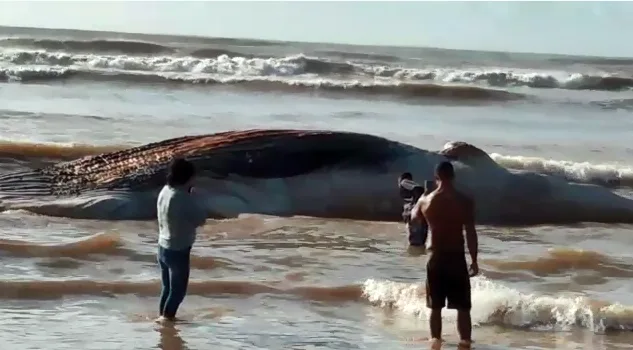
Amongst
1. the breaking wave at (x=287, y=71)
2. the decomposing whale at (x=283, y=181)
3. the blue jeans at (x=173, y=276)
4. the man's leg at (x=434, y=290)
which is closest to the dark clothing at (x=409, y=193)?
the decomposing whale at (x=283, y=181)

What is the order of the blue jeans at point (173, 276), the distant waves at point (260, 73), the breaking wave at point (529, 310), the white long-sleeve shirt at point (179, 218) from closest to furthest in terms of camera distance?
1. the white long-sleeve shirt at point (179, 218)
2. the blue jeans at point (173, 276)
3. the breaking wave at point (529, 310)
4. the distant waves at point (260, 73)

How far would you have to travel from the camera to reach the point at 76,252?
10.3 meters

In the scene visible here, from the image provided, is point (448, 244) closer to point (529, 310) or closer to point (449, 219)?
point (449, 219)

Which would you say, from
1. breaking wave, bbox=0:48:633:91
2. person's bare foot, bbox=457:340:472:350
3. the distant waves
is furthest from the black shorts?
breaking wave, bbox=0:48:633:91

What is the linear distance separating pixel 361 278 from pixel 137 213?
321 cm

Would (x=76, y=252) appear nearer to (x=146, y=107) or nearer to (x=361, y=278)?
(x=361, y=278)

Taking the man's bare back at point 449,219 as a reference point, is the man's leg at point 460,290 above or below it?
below

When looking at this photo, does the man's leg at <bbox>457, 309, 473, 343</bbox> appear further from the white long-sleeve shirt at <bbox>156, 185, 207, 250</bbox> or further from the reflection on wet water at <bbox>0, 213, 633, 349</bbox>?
the white long-sleeve shirt at <bbox>156, 185, 207, 250</bbox>

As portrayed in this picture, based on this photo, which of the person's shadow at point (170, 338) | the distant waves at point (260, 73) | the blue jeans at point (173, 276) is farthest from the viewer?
the distant waves at point (260, 73)

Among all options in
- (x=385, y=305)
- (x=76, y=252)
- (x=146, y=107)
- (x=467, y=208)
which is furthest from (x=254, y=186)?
(x=146, y=107)

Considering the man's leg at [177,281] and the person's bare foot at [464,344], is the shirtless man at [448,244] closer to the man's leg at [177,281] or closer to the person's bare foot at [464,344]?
the person's bare foot at [464,344]

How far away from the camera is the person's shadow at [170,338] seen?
7482mm

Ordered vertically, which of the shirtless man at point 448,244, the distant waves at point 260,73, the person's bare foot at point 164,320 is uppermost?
the distant waves at point 260,73

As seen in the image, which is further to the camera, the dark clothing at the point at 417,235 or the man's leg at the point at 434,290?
the dark clothing at the point at 417,235
